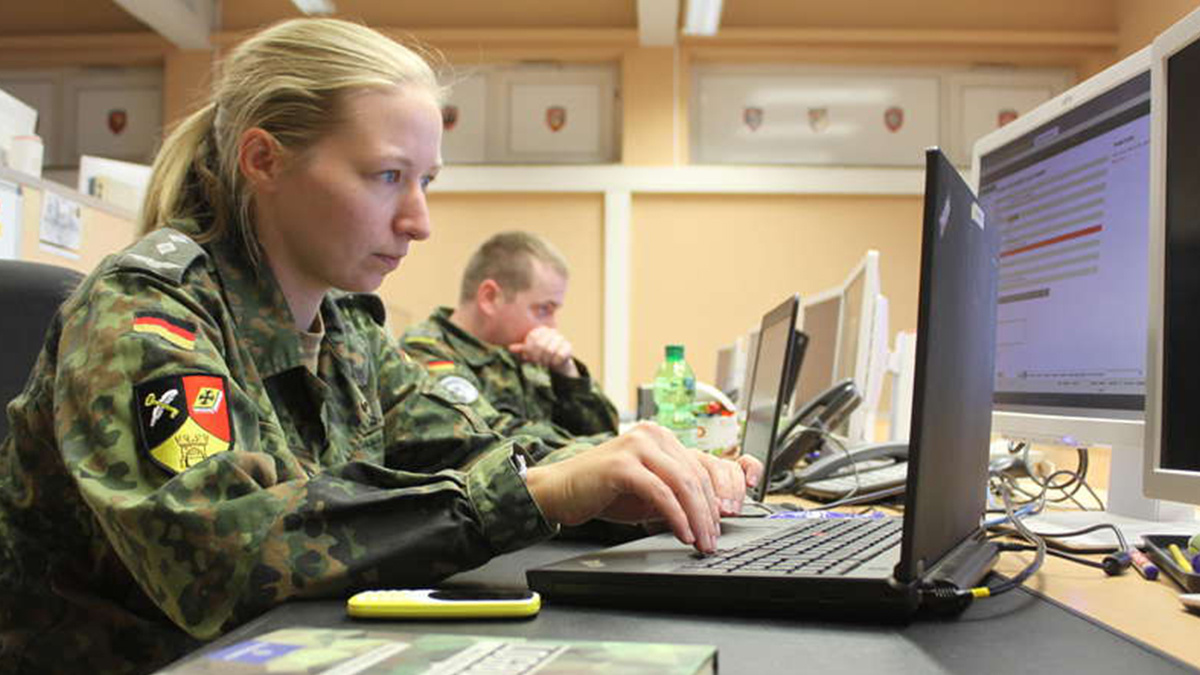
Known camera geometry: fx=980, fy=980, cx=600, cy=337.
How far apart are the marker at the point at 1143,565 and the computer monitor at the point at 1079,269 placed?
7.8 inches

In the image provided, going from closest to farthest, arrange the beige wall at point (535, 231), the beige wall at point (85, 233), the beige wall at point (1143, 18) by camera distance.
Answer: the beige wall at point (85, 233)
the beige wall at point (1143, 18)
the beige wall at point (535, 231)

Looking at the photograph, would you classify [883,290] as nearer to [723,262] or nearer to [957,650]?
[723,262]

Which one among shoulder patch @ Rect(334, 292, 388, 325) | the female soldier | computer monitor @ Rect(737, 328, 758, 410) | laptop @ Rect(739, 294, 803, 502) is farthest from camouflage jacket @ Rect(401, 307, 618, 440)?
the female soldier

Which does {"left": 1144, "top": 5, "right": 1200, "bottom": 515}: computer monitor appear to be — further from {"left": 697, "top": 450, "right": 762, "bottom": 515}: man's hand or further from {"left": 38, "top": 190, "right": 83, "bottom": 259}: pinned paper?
{"left": 38, "top": 190, "right": 83, "bottom": 259}: pinned paper

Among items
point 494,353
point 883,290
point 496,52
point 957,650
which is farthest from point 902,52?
point 957,650

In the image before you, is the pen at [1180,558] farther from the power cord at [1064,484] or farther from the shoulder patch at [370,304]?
the shoulder patch at [370,304]

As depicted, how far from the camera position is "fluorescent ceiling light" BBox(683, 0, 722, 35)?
4684 millimetres

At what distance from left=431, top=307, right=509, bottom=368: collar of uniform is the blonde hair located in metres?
1.50

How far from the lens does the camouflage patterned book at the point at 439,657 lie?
38cm

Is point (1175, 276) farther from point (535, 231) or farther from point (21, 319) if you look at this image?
Result: point (535, 231)

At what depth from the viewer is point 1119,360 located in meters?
1.01

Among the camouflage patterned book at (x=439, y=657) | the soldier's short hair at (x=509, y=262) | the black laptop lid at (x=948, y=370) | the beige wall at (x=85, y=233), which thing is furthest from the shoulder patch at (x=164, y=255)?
the soldier's short hair at (x=509, y=262)

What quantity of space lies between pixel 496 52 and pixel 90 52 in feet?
7.59

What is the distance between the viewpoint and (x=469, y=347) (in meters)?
2.61
